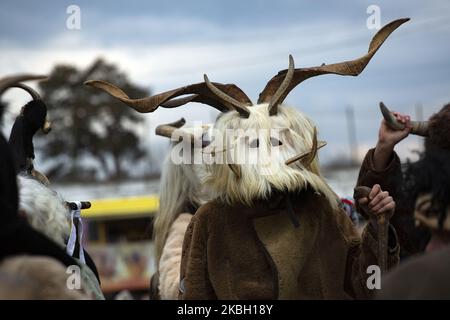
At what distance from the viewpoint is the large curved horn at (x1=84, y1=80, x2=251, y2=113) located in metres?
3.14

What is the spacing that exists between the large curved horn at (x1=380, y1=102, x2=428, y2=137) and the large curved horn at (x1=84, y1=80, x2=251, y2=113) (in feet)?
1.96

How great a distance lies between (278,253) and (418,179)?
27.9 inches

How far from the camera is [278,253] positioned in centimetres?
299

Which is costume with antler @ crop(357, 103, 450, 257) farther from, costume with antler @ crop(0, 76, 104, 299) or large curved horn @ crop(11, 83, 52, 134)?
large curved horn @ crop(11, 83, 52, 134)

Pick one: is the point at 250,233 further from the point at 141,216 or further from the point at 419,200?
the point at 141,216

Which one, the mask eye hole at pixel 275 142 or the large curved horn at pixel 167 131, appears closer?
the mask eye hole at pixel 275 142

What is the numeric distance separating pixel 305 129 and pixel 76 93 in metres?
32.2

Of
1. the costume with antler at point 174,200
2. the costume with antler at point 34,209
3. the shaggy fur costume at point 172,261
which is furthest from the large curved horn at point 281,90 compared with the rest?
the shaggy fur costume at point 172,261

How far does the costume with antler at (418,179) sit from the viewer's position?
2.40m

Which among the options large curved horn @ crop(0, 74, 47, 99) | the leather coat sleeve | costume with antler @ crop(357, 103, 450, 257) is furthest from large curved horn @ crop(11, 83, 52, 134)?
costume with antler @ crop(357, 103, 450, 257)

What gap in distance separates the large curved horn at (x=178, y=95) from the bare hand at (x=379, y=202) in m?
0.69

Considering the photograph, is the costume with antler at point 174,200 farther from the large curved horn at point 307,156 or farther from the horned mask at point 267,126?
the large curved horn at point 307,156

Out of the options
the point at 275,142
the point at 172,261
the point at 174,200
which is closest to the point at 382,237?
the point at 275,142
